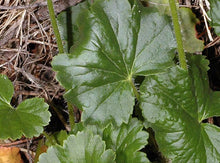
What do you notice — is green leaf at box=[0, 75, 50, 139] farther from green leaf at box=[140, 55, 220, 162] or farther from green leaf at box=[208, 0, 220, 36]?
green leaf at box=[208, 0, 220, 36]

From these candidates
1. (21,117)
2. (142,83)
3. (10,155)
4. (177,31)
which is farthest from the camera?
(10,155)

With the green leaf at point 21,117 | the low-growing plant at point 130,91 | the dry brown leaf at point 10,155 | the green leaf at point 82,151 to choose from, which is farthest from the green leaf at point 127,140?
the dry brown leaf at point 10,155

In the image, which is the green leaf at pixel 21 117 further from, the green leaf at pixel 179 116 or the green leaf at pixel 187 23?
the green leaf at pixel 187 23

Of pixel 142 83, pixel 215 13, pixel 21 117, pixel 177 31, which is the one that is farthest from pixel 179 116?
pixel 21 117

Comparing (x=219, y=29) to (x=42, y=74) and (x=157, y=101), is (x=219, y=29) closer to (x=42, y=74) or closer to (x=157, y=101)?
(x=157, y=101)

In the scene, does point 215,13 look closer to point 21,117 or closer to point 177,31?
point 177,31

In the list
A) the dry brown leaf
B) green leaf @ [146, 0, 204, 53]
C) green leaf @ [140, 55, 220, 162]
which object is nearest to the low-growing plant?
green leaf @ [140, 55, 220, 162]

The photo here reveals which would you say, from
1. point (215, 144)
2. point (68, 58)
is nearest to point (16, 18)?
point (68, 58)
